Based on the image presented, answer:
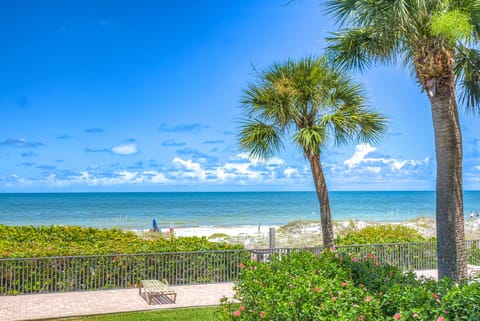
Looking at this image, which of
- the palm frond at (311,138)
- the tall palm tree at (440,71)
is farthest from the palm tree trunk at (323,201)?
the tall palm tree at (440,71)

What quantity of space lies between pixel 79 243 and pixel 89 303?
3.68m

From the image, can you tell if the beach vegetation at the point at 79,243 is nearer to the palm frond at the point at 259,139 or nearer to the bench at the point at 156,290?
the bench at the point at 156,290

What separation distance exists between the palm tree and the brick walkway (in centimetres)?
367

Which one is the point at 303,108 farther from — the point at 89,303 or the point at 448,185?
the point at 89,303

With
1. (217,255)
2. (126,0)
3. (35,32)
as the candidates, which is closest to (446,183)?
(217,255)

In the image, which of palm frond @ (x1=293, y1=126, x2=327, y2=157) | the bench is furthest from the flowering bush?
palm frond @ (x1=293, y1=126, x2=327, y2=157)

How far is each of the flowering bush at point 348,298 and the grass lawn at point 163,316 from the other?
360cm

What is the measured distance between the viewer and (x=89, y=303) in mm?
10125

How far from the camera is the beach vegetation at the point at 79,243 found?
11828 mm

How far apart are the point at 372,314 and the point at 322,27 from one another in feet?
20.3

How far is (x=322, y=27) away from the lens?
9055 millimetres

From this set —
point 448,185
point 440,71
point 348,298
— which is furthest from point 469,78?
point 348,298

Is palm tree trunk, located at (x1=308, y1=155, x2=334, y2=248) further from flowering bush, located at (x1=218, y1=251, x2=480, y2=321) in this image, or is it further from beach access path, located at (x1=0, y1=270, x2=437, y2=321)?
flowering bush, located at (x1=218, y1=251, x2=480, y2=321)

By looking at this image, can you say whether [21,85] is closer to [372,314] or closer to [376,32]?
[376,32]
